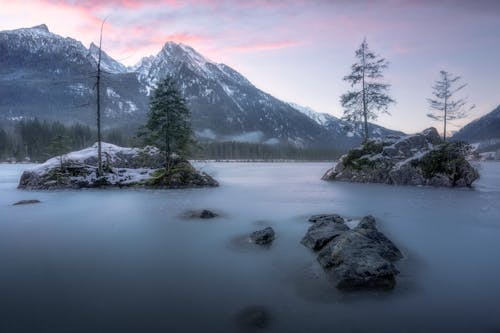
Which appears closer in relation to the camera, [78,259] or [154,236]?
[78,259]

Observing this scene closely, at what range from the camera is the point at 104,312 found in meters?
4.79

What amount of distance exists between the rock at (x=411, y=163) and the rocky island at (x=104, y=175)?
15522 mm

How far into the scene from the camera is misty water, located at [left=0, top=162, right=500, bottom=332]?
457cm

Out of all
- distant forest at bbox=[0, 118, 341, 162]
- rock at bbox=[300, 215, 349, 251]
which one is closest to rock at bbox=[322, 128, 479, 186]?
rock at bbox=[300, 215, 349, 251]

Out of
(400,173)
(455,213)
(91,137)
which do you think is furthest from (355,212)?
(91,137)

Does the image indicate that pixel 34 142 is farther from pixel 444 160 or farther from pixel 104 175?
pixel 444 160

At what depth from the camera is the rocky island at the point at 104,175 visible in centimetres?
2475

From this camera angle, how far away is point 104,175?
25703 mm

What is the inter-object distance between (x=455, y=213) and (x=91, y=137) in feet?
429

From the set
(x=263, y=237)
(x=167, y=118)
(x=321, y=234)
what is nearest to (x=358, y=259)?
(x=321, y=234)

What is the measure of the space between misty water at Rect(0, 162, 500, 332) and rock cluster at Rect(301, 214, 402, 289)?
0.88 feet

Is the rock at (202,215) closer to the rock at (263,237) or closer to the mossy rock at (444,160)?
the rock at (263,237)

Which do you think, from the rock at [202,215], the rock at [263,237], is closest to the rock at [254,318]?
the rock at [263,237]

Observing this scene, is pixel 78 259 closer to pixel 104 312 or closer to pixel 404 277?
pixel 104 312
